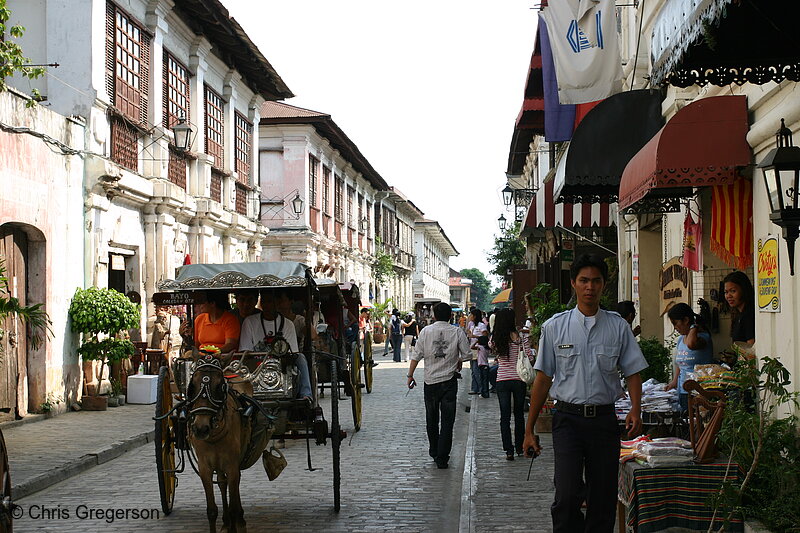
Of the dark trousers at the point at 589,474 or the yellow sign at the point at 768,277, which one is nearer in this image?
the dark trousers at the point at 589,474

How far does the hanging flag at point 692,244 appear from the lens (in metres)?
10.1

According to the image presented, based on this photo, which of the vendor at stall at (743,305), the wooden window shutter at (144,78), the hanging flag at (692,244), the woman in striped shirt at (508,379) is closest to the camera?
the vendor at stall at (743,305)

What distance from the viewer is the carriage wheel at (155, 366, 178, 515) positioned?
8.21 metres

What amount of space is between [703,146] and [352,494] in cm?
462

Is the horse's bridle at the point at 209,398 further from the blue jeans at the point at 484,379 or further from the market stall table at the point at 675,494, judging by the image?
the blue jeans at the point at 484,379

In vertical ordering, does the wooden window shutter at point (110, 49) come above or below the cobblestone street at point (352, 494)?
above

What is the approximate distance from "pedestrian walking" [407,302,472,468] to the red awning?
3.49 m

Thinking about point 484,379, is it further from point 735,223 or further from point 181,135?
point 735,223

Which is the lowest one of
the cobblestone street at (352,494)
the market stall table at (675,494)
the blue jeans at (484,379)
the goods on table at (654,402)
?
the cobblestone street at (352,494)

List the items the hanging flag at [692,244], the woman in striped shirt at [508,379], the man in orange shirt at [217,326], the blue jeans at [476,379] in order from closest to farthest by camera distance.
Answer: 1. the man in orange shirt at [217,326]
2. the hanging flag at [692,244]
3. the woman in striped shirt at [508,379]
4. the blue jeans at [476,379]

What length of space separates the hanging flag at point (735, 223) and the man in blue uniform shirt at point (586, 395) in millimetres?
2922

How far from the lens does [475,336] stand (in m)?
21.4

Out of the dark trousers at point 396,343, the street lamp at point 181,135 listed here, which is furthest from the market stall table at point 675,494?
the dark trousers at point 396,343

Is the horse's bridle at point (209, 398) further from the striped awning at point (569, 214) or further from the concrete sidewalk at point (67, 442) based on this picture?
the striped awning at point (569, 214)
